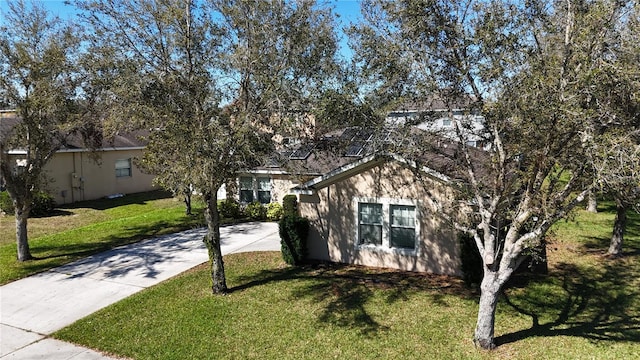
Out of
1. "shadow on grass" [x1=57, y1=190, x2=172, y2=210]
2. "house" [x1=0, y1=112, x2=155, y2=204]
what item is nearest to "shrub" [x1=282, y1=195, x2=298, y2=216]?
"house" [x1=0, y1=112, x2=155, y2=204]

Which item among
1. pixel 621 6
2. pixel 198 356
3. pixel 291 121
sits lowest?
pixel 198 356

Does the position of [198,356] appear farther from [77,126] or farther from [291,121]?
[77,126]

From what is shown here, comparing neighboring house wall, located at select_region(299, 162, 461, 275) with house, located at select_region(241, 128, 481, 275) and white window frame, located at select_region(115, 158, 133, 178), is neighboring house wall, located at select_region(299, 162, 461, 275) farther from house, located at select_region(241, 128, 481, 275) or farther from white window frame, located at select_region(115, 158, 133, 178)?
white window frame, located at select_region(115, 158, 133, 178)

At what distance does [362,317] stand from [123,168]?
73.8 ft

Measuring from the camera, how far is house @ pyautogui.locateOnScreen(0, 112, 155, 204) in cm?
2266

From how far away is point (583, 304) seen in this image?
33.2 feet

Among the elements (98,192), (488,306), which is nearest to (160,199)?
(98,192)

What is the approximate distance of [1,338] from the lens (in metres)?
8.77

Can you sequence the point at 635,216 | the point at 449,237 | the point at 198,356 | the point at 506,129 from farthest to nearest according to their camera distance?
the point at 635,216, the point at 449,237, the point at 198,356, the point at 506,129

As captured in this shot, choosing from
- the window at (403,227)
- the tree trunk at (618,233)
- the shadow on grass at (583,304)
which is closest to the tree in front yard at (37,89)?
the window at (403,227)

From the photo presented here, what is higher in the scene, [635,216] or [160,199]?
[160,199]

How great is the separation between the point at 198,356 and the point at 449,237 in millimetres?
7287

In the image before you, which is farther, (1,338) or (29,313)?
(29,313)

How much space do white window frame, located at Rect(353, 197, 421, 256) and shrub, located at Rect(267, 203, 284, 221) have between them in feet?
23.4
